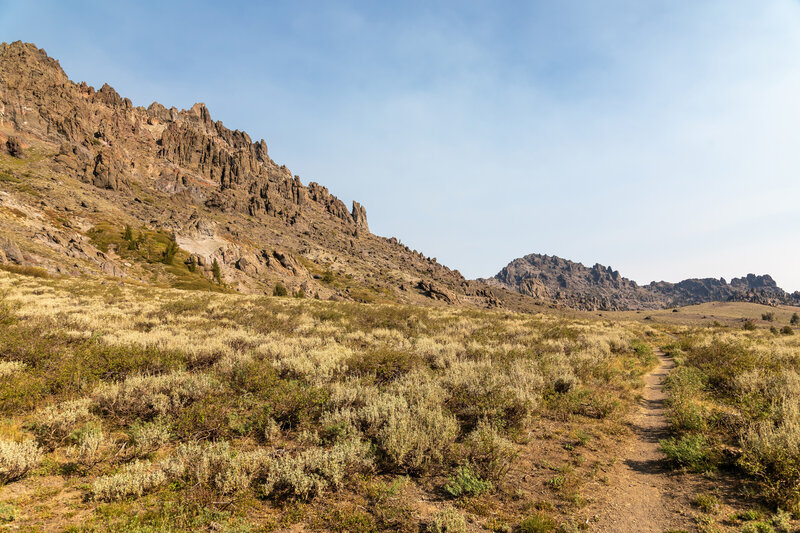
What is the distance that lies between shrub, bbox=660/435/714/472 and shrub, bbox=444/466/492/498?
431cm

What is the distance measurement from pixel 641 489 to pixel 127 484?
8.66 meters

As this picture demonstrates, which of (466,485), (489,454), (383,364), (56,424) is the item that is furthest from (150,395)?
(489,454)

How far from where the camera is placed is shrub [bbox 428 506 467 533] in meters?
4.29

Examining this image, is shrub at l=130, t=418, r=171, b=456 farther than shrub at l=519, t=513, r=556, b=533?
Yes

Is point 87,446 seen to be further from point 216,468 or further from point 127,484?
point 216,468

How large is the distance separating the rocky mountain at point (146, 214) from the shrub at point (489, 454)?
54.8 meters

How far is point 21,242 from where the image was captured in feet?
140

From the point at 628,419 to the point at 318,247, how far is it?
460 ft

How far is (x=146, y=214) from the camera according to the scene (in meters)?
100

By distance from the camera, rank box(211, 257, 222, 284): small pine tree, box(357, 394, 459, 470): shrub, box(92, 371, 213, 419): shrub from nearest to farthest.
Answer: box(357, 394, 459, 470): shrub < box(92, 371, 213, 419): shrub < box(211, 257, 222, 284): small pine tree

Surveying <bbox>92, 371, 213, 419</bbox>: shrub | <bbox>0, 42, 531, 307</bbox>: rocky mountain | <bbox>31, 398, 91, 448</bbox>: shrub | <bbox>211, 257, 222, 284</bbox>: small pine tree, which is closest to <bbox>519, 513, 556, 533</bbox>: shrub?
<bbox>92, 371, 213, 419</bbox>: shrub

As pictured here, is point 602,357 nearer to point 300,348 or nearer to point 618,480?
point 618,480

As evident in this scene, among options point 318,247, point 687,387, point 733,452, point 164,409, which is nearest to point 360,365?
point 164,409

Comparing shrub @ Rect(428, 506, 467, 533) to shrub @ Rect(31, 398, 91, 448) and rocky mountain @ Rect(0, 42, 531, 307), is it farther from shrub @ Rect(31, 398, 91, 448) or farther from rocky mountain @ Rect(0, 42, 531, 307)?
rocky mountain @ Rect(0, 42, 531, 307)
